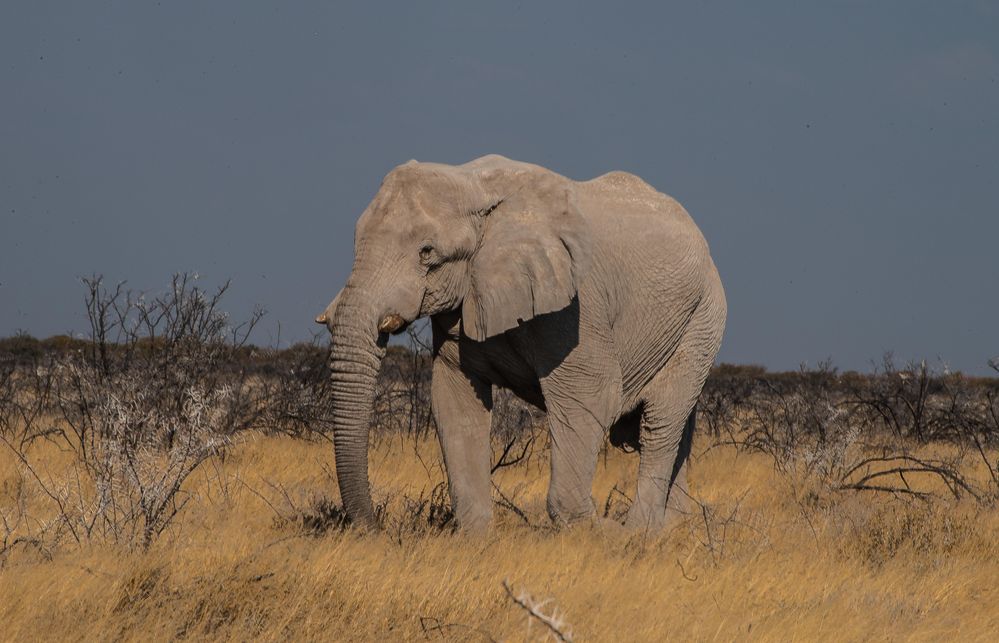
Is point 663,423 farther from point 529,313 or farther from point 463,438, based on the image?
point 529,313

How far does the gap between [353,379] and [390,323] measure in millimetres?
325

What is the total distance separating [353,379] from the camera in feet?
19.6

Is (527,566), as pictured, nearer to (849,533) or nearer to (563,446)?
(563,446)

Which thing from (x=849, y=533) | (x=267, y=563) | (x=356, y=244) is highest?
(x=356, y=244)

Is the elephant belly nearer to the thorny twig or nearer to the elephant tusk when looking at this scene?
the elephant tusk

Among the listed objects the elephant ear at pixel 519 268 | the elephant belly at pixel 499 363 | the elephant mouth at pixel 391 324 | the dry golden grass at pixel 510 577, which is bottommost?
the dry golden grass at pixel 510 577

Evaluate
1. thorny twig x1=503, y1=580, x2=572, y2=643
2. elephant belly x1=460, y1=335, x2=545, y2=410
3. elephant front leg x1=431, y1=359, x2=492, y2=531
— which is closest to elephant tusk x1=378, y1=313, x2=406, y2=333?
elephant belly x1=460, y1=335, x2=545, y2=410

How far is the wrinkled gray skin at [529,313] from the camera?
605cm

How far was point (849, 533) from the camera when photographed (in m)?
7.46

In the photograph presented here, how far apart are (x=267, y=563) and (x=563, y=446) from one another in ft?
6.83

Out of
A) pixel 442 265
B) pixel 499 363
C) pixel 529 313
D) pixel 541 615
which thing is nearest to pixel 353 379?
pixel 442 265

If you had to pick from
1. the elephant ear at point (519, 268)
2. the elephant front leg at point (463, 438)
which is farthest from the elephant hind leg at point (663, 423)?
the elephant ear at point (519, 268)

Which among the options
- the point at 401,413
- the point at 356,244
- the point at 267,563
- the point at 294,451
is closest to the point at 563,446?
the point at 356,244

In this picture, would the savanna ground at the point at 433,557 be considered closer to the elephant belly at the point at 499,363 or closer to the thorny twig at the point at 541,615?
the thorny twig at the point at 541,615
